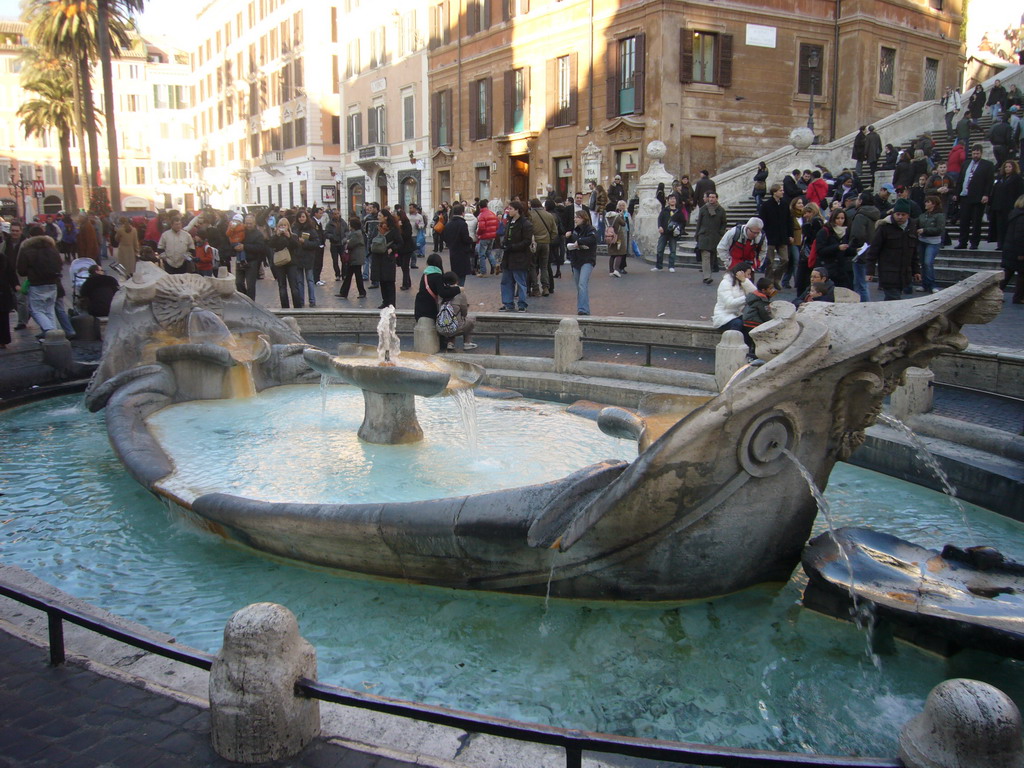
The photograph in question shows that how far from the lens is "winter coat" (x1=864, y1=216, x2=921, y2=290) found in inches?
437

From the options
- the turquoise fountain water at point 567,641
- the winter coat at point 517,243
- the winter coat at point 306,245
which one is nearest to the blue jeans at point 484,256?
the winter coat at point 306,245

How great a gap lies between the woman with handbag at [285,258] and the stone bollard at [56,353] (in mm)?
4104

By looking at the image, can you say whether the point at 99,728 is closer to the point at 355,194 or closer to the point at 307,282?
the point at 307,282

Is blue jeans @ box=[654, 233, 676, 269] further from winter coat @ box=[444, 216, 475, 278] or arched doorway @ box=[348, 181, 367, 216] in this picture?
arched doorway @ box=[348, 181, 367, 216]

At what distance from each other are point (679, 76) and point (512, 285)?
16.1 metres

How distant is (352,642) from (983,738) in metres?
2.73

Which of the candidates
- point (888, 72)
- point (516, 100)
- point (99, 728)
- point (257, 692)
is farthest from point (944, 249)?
point (516, 100)

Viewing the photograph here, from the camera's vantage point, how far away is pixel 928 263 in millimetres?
13055

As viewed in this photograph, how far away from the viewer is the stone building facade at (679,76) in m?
27.1

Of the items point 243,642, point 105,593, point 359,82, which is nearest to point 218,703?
point 243,642

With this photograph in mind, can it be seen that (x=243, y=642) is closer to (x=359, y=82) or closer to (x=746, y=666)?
(x=746, y=666)

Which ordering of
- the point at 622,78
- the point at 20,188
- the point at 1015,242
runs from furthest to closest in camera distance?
the point at 20,188
the point at 622,78
the point at 1015,242

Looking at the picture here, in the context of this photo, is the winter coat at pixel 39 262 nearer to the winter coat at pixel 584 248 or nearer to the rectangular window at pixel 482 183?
the winter coat at pixel 584 248

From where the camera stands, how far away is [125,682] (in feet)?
11.0
